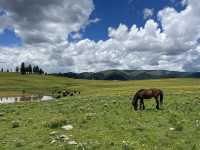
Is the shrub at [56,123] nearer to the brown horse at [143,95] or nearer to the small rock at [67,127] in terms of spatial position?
the small rock at [67,127]

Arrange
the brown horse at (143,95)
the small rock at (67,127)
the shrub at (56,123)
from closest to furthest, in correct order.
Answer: the small rock at (67,127) < the shrub at (56,123) < the brown horse at (143,95)

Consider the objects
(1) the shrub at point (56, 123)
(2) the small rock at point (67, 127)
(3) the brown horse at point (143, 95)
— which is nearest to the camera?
(2) the small rock at point (67, 127)

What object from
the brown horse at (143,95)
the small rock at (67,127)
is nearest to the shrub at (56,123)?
the small rock at (67,127)

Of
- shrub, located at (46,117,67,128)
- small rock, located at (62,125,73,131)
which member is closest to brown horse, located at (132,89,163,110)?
shrub, located at (46,117,67,128)

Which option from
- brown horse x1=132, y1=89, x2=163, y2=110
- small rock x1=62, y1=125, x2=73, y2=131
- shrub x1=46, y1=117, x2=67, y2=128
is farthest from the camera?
brown horse x1=132, y1=89, x2=163, y2=110

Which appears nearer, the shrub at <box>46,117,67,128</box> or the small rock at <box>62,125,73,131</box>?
the small rock at <box>62,125,73,131</box>

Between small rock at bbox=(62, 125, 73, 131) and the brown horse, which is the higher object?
the brown horse

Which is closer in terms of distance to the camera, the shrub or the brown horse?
the shrub

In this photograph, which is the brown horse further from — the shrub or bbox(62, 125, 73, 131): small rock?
bbox(62, 125, 73, 131): small rock

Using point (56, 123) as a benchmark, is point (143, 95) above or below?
above

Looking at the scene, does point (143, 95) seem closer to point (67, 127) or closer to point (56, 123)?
point (56, 123)

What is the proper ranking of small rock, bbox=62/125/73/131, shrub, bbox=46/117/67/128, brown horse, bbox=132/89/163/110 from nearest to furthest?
small rock, bbox=62/125/73/131 → shrub, bbox=46/117/67/128 → brown horse, bbox=132/89/163/110

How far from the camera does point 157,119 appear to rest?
933 inches

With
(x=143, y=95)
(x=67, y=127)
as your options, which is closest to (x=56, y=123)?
(x=67, y=127)
